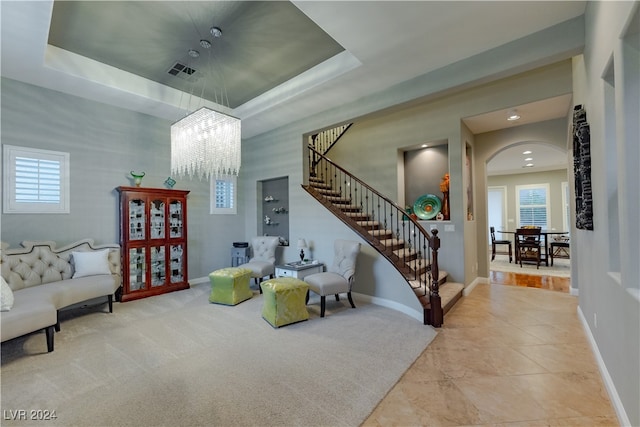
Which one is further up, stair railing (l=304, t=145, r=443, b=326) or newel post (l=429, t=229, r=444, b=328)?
stair railing (l=304, t=145, r=443, b=326)

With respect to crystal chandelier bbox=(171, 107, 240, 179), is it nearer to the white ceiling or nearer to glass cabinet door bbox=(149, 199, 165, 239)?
the white ceiling

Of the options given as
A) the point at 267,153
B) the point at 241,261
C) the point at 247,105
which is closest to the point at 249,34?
the point at 247,105

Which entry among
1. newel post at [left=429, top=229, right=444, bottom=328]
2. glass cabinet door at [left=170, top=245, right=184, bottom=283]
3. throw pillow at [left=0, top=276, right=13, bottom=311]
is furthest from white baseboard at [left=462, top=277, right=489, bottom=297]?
throw pillow at [left=0, top=276, right=13, bottom=311]

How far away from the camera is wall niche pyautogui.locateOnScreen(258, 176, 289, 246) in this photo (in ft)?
20.3

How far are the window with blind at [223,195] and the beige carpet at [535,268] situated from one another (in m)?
6.86

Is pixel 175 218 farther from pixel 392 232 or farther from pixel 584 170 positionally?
pixel 584 170

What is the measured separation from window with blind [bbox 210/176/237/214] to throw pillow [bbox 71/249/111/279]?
232 centimetres

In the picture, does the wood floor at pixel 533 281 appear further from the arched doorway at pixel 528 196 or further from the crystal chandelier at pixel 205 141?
the crystal chandelier at pixel 205 141

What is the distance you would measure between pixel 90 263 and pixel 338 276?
370 cm

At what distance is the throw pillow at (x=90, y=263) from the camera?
4027 mm

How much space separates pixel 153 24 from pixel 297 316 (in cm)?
399

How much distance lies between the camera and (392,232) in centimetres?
550

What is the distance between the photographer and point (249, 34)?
3.44 m

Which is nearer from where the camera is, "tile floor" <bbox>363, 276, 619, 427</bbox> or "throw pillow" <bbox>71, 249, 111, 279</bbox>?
"tile floor" <bbox>363, 276, 619, 427</bbox>
